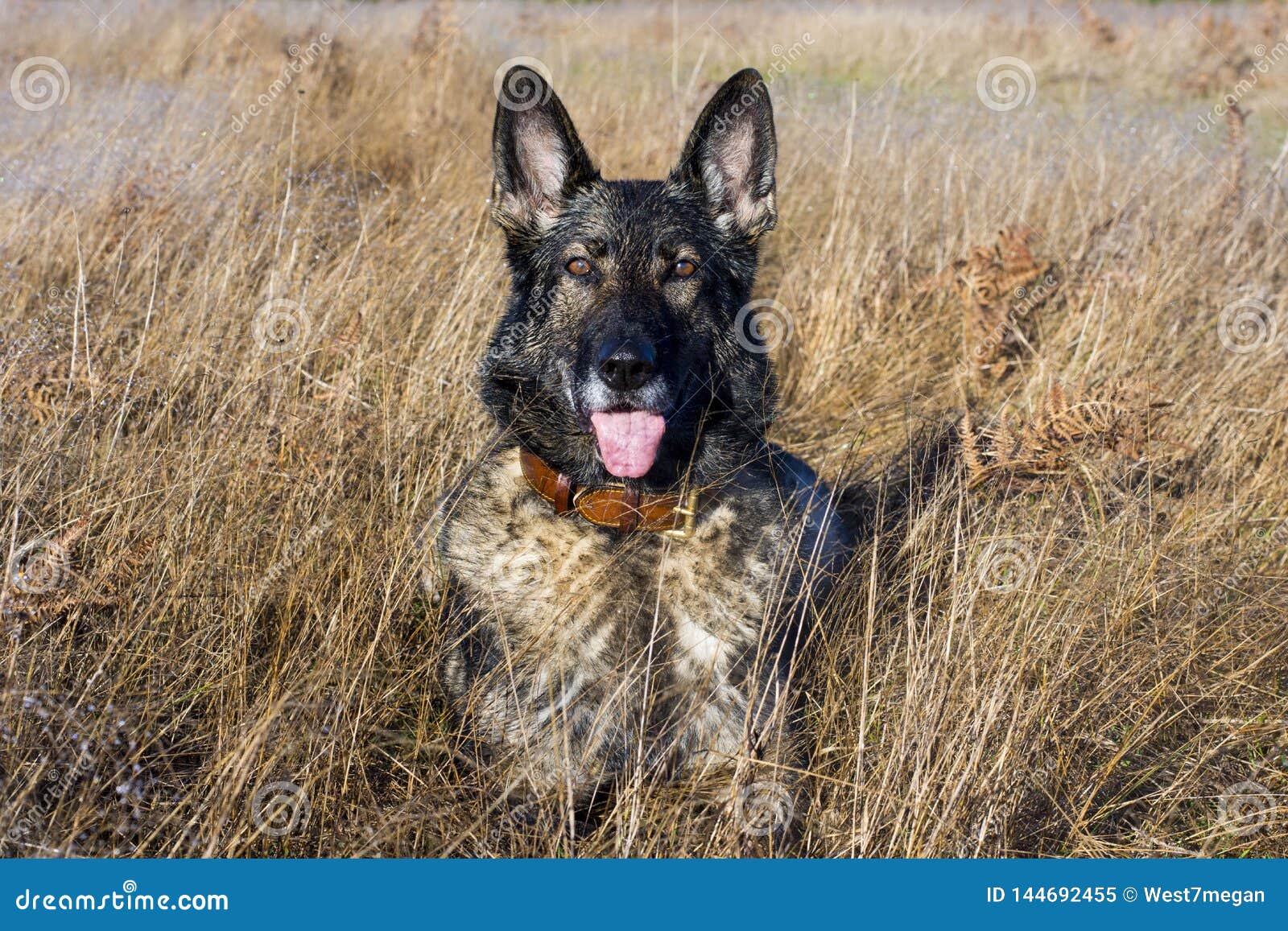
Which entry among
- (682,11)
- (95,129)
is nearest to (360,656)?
(95,129)

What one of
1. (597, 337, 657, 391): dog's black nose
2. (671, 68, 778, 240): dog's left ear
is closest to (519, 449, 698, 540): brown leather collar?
(597, 337, 657, 391): dog's black nose

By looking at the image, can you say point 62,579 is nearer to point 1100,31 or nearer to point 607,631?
point 607,631

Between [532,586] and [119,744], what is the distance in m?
1.08

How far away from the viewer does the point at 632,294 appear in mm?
3111

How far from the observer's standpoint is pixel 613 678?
277cm

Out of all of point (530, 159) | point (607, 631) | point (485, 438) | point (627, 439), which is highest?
point (530, 159)

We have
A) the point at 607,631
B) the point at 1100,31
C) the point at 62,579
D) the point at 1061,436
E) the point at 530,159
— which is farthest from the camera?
the point at 1100,31

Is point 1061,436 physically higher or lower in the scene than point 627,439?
lower

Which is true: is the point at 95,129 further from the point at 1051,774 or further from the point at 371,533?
the point at 1051,774

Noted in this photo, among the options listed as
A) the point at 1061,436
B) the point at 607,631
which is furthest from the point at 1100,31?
the point at 607,631

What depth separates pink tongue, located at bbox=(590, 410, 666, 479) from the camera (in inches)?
115

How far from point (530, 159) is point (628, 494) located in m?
1.15

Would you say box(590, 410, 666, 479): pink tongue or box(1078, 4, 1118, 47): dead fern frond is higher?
box(1078, 4, 1118, 47): dead fern frond

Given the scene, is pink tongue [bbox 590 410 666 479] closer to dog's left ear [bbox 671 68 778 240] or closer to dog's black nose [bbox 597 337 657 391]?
dog's black nose [bbox 597 337 657 391]
